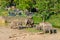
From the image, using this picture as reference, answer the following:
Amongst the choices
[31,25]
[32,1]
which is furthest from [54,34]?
[32,1]

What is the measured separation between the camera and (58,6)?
32844 millimetres

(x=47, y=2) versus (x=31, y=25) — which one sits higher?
(x=47, y=2)

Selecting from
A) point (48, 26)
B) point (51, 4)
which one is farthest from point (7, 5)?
point (48, 26)

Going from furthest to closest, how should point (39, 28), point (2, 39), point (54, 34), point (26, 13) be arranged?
point (26, 13), point (39, 28), point (54, 34), point (2, 39)

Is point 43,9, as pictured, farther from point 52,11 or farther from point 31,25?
point 31,25

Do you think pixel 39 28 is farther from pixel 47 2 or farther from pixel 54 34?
pixel 47 2

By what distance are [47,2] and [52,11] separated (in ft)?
5.06

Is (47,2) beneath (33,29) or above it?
above

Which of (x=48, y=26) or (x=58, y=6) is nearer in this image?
(x=48, y=26)

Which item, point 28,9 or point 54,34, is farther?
point 28,9

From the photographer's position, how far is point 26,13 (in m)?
35.6

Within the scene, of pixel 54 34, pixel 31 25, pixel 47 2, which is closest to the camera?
pixel 54 34

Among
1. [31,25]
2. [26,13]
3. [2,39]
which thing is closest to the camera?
[2,39]

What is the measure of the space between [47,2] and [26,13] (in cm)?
480
